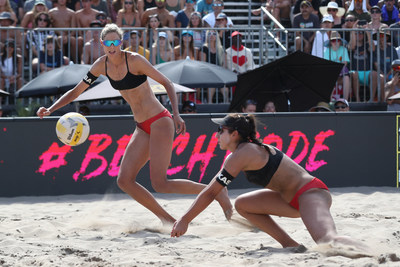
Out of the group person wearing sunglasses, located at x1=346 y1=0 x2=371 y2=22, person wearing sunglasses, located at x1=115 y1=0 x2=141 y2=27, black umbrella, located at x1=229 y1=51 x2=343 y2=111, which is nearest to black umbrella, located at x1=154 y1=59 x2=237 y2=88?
black umbrella, located at x1=229 y1=51 x2=343 y2=111

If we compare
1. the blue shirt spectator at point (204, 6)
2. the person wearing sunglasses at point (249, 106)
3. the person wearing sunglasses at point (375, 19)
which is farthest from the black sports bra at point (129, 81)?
the blue shirt spectator at point (204, 6)

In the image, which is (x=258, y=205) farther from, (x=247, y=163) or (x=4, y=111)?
(x=4, y=111)

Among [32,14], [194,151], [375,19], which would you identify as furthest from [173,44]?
[375,19]

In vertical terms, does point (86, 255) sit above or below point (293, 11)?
below

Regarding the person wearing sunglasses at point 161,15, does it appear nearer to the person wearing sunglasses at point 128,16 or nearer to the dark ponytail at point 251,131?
the person wearing sunglasses at point 128,16

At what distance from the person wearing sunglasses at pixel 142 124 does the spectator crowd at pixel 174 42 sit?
198 inches

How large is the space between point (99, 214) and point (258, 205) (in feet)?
9.10

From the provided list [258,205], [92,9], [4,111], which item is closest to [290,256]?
[258,205]

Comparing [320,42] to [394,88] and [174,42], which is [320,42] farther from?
[174,42]

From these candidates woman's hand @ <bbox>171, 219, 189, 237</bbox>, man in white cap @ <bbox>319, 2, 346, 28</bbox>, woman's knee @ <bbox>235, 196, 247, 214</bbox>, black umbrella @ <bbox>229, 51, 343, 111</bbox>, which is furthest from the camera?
man in white cap @ <bbox>319, 2, 346, 28</bbox>

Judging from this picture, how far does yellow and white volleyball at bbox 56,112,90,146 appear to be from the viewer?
20.9 ft

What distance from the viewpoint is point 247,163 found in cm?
509

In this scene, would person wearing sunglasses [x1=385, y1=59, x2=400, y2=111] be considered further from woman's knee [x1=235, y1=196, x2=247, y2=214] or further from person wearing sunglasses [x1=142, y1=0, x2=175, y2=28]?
woman's knee [x1=235, y1=196, x2=247, y2=214]

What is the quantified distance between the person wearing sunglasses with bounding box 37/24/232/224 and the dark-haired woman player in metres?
1.03
